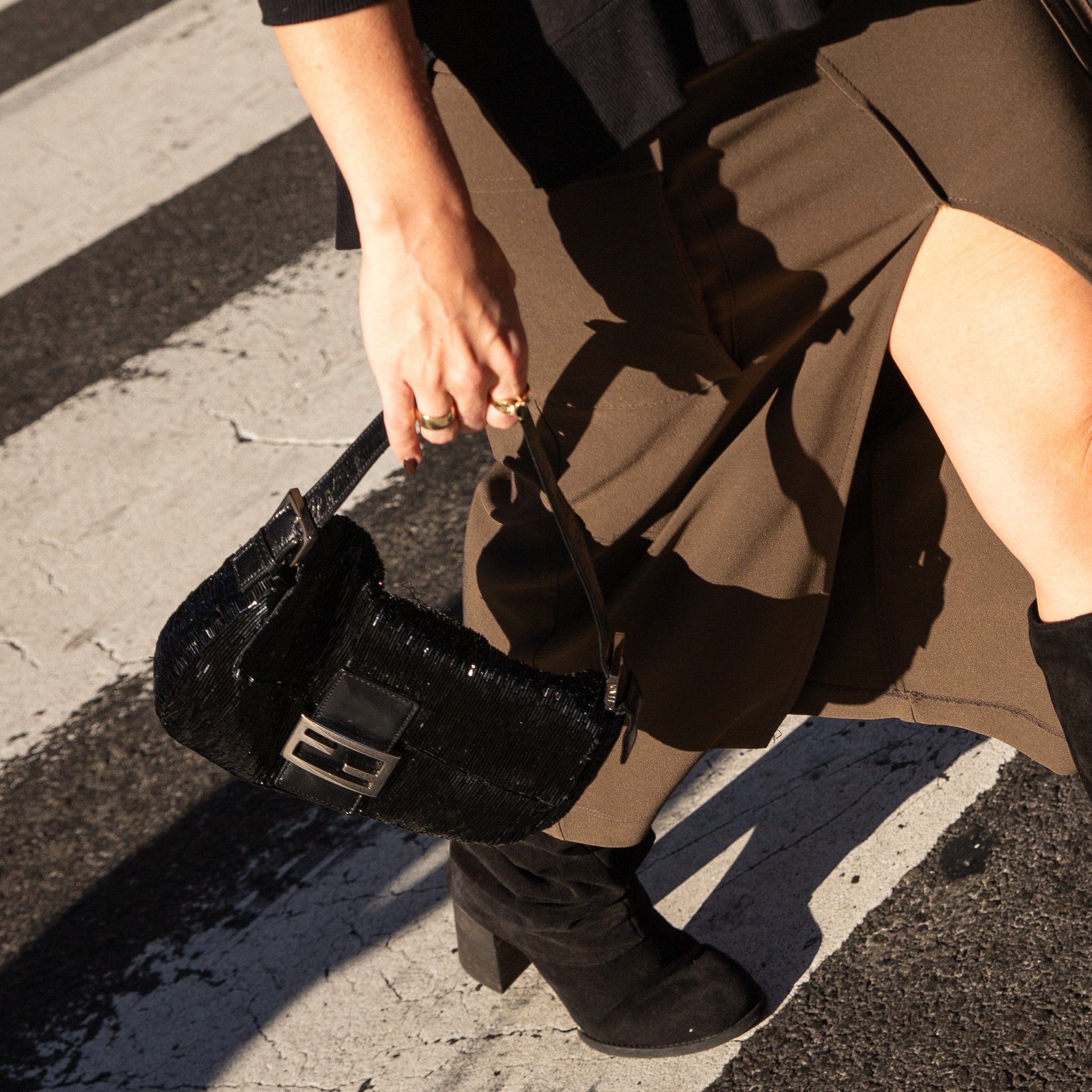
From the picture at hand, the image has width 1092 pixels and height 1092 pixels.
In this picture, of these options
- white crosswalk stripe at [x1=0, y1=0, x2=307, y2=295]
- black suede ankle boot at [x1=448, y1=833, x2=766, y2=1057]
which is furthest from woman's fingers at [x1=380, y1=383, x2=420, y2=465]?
white crosswalk stripe at [x1=0, y1=0, x2=307, y2=295]

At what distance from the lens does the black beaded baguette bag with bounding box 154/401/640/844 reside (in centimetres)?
138

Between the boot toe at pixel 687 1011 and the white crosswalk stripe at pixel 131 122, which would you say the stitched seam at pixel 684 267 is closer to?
the boot toe at pixel 687 1011

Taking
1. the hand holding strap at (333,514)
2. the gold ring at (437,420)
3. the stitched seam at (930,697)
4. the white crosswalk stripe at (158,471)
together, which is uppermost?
the gold ring at (437,420)

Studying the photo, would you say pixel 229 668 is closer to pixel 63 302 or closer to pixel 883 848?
pixel 883 848

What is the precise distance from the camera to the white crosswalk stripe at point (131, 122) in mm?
4449

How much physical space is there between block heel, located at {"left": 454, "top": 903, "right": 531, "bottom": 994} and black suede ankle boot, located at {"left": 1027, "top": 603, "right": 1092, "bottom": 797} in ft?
2.84

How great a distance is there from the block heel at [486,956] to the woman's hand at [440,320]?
958mm

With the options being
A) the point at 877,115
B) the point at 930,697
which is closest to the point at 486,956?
the point at 930,697

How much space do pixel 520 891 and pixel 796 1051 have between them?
45 cm

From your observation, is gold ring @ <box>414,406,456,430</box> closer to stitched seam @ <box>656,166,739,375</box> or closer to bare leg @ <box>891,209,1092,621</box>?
stitched seam @ <box>656,166,739,375</box>

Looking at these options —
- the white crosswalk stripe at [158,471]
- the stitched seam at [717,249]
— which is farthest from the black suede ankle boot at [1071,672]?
the white crosswalk stripe at [158,471]

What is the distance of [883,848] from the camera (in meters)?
2.09

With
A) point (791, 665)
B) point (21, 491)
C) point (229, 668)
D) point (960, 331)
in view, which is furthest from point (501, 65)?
point (21, 491)

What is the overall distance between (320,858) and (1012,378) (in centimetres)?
152
